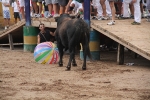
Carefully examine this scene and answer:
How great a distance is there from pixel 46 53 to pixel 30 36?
11.9ft

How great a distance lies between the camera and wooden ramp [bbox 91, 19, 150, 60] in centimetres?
1115

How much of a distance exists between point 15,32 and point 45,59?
4.95 m

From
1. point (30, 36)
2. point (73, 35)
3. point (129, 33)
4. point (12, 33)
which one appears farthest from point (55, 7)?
point (73, 35)

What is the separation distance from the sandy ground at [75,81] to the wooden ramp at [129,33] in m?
0.59

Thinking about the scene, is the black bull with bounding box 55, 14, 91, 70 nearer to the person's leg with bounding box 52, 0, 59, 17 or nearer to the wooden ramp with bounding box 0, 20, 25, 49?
the person's leg with bounding box 52, 0, 59, 17

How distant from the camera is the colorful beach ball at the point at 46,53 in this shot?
1236cm

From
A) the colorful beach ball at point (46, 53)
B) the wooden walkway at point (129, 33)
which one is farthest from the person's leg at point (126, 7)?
the colorful beach ball at point (46, 53)

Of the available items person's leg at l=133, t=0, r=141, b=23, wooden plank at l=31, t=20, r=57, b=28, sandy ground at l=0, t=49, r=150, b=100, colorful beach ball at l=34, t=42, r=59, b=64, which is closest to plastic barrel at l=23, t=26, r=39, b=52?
wooden plank at l=31, t=20, r=57, b=28

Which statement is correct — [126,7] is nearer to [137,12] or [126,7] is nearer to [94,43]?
[137,12]

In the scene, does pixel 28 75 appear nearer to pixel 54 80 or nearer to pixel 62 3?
pixel 54 80

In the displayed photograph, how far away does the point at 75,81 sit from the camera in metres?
9.73

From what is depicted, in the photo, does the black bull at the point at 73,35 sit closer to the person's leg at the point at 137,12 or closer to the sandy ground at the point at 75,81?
the sandy ground at the point at 75,81

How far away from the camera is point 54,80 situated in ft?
32.2

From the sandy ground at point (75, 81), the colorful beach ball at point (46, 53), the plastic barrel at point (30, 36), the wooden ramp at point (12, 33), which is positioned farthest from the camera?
the wooden ramp at point (12, 33)
